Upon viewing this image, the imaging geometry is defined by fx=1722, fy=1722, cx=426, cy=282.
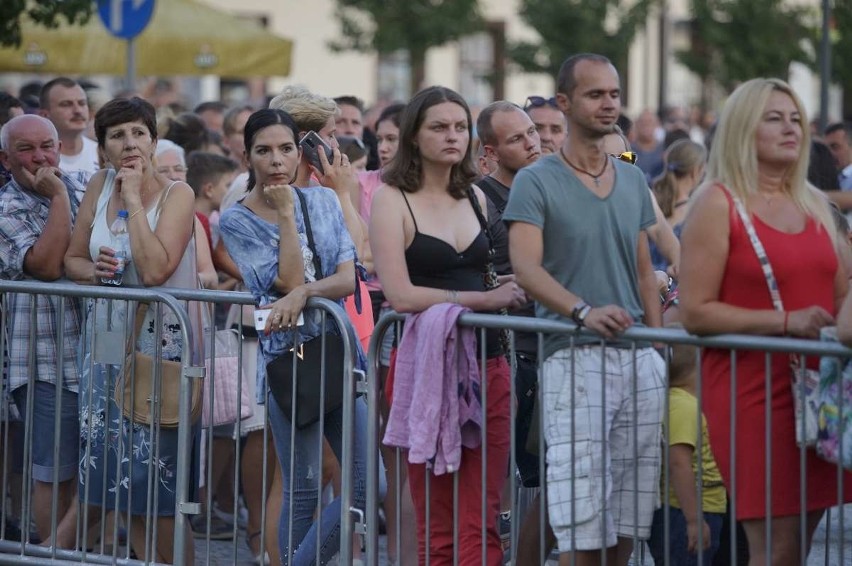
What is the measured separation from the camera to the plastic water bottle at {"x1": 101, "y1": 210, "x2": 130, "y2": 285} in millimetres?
6953

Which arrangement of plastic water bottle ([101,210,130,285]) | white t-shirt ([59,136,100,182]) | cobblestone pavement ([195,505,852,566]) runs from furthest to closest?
1. white t-shirt ([59,136,100,182])
2. plastic water bottle ([101,210,130,285])
3. cobblestone pavement ([195,505,852,566])

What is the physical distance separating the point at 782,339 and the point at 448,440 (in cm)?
133

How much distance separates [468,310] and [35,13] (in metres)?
7.85

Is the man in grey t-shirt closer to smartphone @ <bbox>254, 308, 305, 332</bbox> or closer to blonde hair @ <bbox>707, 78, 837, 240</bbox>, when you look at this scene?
blonde hair @ <bbox>707, 78, 837, 240</bbox>

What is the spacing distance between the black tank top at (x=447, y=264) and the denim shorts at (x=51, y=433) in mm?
1891

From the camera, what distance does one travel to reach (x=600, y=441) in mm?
5605

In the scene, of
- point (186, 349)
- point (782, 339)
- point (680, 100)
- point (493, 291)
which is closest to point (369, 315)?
point (186, 349)

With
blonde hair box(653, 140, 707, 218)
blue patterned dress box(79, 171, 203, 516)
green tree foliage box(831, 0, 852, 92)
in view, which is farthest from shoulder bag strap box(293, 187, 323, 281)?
green tree foliage box(831, 0, 852, 92)

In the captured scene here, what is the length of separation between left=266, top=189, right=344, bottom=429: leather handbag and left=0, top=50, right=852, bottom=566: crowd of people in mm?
54

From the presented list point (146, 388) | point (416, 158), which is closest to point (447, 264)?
point (416, 158)

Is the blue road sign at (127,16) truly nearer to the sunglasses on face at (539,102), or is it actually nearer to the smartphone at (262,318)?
the sunglasses on face at (539,102)

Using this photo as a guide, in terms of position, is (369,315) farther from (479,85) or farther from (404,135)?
(479,85)

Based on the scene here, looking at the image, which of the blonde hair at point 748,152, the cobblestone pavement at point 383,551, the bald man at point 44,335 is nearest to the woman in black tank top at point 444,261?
the cobblestone pavement at point 383,551

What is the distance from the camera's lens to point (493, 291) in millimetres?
6004
